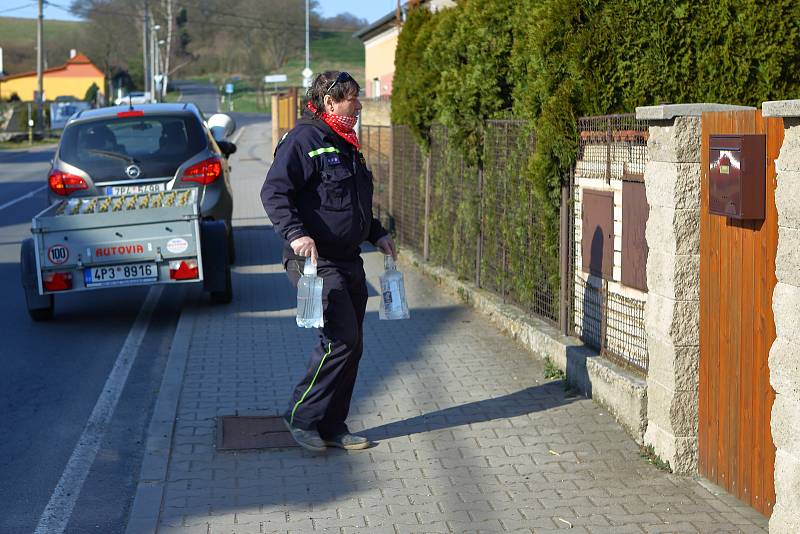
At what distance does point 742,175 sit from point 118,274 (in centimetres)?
640

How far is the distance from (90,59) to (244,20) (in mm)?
15807

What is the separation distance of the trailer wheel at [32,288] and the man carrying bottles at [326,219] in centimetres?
465

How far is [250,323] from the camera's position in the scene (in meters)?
9.67

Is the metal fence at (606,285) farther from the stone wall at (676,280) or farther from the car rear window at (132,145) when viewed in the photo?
the car rear window at (132,145)

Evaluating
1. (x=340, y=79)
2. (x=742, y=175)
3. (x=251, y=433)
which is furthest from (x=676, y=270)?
(x=251, y=433)

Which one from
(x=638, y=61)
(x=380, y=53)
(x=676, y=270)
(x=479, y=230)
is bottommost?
(x=479, y=230)

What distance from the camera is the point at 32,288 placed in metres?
9.82

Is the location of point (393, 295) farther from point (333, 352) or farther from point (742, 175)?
point (742, 175)

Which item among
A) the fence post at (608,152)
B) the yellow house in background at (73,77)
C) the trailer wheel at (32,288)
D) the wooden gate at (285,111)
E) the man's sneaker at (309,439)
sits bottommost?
the man's sneaker at (309,439)

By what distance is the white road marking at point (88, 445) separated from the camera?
5.13 metres

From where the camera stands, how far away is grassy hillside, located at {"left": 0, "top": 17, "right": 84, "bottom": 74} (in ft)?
377

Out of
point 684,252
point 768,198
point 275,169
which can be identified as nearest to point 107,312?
point 275,169

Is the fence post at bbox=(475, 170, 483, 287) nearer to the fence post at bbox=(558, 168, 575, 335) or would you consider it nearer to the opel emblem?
the fence post at bbox=(558, 168, 575, 335)

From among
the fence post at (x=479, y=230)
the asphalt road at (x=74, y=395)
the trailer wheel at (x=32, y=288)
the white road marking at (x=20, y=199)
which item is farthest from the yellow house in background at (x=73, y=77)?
the fence post at (x=479, y=230)
